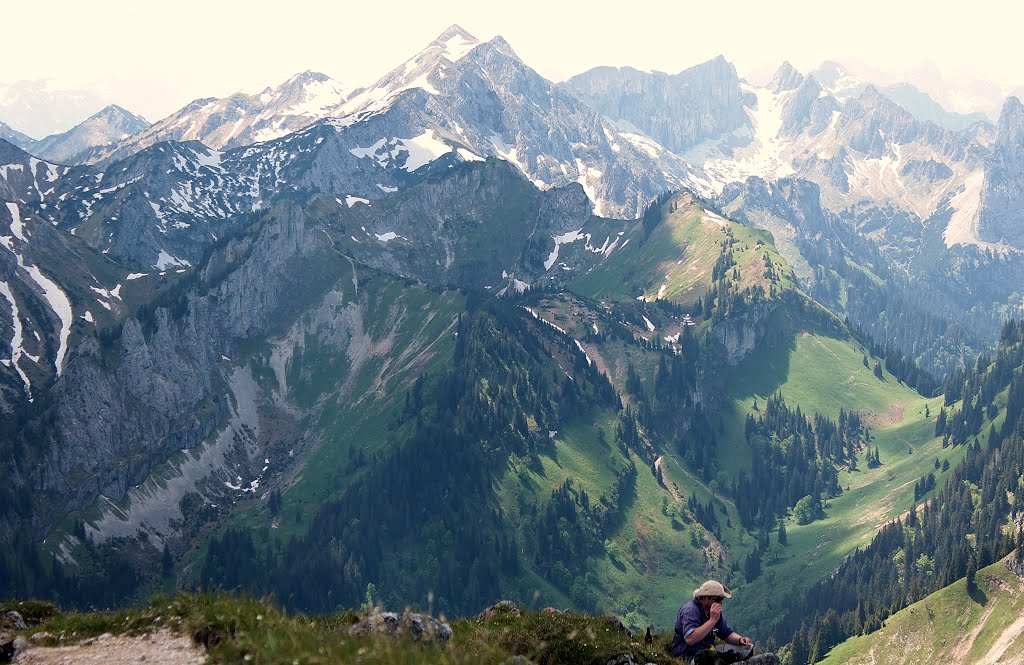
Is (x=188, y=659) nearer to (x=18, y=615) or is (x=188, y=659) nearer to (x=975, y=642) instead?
(x=18, y=615)

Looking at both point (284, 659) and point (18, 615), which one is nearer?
point (284, 659)

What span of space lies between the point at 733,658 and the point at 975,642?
188m

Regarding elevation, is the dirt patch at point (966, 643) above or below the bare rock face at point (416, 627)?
below

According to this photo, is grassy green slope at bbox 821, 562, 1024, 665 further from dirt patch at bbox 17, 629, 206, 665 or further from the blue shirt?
dirt patch at bbox 17, 629, 206, 665

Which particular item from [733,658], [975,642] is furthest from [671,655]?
[975,642]

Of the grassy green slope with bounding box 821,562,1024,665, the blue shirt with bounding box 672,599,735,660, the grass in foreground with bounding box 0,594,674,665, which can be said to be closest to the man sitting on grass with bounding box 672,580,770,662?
the blue shirt with bounding box 672,599,735,660

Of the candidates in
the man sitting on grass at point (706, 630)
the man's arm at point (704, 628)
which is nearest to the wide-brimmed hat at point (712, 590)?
the man sitting on grass at point (706, 630)

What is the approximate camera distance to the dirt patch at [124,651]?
1254 inches

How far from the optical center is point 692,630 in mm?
34188

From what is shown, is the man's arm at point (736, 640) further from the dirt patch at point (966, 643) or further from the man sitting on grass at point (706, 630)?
the dirt patch at point (966, 643)

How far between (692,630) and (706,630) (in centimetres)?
88

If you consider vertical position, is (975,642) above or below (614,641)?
below

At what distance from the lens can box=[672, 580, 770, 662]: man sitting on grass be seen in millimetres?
33531

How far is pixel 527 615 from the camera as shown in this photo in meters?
42.8
